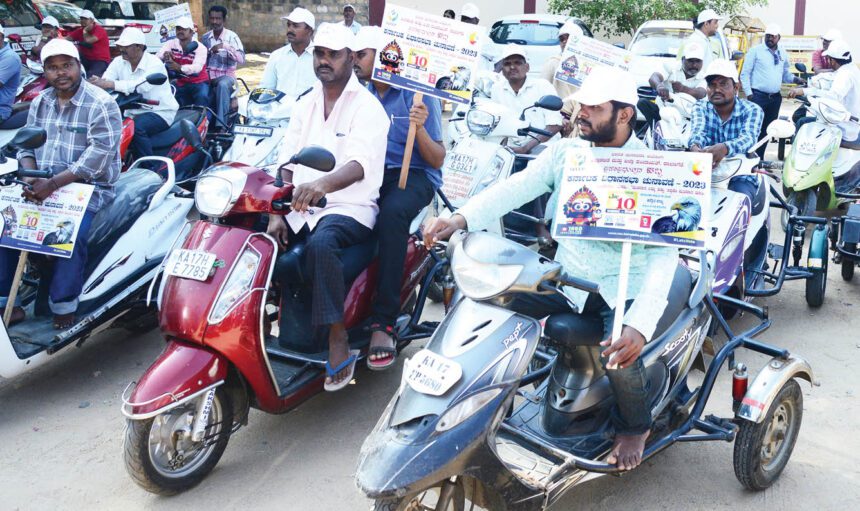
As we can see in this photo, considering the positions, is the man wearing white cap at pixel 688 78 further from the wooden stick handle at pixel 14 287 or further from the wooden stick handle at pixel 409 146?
the wooden stick handle at pixel 14 287

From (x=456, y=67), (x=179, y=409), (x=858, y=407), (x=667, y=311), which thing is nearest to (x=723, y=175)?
(x=858, y=407)

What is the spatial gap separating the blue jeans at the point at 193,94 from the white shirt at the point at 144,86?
143 centimetres

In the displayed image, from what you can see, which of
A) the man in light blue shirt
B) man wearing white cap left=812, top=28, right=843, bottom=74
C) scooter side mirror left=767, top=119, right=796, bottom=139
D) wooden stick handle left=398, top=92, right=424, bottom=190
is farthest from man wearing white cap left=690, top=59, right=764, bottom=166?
the man in light blue shirt

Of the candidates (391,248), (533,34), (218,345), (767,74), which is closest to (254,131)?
(391,248)

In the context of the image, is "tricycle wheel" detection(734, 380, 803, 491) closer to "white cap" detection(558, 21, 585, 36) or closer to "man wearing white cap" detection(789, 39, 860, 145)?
"man wearing white cap" detection(789, 39, 860, 145)

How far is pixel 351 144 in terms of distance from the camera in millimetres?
4480

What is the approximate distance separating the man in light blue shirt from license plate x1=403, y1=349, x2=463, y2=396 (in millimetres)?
9404

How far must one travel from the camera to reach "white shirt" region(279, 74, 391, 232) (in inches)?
176

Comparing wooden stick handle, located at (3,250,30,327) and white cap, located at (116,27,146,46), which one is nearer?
wooden stick handle, located at (3,250,30,327)

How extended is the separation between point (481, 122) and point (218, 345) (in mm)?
3457

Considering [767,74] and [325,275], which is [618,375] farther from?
[767,74]

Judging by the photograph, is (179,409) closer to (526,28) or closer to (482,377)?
(482,377)

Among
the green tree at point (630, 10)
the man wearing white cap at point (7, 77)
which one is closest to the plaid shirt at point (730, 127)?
the man wearing white cap at point (7, 77)

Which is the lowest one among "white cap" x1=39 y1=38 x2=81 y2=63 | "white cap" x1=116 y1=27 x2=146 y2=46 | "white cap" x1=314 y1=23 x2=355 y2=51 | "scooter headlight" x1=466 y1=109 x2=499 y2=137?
"scooter headlight" x1=466 y1=109 x2=499 y2=137
